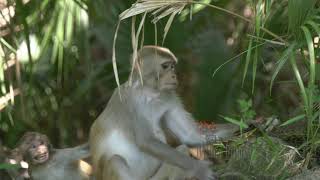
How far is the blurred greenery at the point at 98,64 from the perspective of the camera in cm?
569

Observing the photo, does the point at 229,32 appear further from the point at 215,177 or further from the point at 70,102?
the point at 215,177

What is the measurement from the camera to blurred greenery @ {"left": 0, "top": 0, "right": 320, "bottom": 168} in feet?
18.7

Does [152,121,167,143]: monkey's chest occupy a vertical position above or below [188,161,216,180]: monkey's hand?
above

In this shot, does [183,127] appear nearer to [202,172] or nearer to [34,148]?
[202,172]

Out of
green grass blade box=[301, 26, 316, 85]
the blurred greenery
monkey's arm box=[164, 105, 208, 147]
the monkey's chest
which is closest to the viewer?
green grass blade box=[301, 26, 316, 85]

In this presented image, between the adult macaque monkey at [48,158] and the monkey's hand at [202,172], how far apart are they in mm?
886

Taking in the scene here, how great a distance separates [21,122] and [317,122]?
3266 mm

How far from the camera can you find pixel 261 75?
284 inches

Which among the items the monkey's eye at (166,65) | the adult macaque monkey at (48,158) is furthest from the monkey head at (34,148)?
the monkey's eye at (166,65)

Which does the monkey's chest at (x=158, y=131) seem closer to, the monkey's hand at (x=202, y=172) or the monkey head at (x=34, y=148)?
the monkey's hand at (x=202, y=172)

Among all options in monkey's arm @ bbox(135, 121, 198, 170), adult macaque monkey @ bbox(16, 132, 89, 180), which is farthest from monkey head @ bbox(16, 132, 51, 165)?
monkey's arm @ bbox(135, 121, 198, 170)

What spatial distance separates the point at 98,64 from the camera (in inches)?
295

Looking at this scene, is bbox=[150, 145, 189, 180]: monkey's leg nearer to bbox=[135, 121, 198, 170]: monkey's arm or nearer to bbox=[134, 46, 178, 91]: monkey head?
bbox=[135, 121, 198, 170]: monkey's arm

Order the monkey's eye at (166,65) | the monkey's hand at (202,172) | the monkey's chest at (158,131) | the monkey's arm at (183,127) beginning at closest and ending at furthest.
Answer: the monkey's hand at (202,172) < the monkey's eye at (166,65) < the monkey's chest at (158,131) < the monkey's arm at (183,127)
